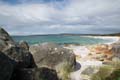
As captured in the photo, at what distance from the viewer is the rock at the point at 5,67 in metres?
8.83

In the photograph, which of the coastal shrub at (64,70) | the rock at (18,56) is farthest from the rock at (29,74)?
the coastal shrub at (64,70)

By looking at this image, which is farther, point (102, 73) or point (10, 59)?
point (102, 73)

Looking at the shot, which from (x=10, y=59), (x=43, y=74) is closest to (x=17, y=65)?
(x=10, y=59)

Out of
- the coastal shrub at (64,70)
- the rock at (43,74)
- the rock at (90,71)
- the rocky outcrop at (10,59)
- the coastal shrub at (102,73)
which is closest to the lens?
the rocky outcrop at (10,59)

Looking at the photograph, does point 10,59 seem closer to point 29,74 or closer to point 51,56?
point 29,74

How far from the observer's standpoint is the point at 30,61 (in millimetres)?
11031

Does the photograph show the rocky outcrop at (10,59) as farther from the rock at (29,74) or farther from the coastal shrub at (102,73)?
the coastal shrub at (102,73)

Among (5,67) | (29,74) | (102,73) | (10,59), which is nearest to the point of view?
(5,67)

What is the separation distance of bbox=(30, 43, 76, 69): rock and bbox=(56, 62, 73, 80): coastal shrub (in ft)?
0.86

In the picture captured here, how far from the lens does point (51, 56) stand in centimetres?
1572

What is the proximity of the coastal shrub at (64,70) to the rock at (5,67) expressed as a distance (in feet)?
15.8

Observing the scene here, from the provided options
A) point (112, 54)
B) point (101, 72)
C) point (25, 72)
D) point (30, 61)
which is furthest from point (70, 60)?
point (112, 54)

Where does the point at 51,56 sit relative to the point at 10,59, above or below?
below

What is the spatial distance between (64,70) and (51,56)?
128 cm
